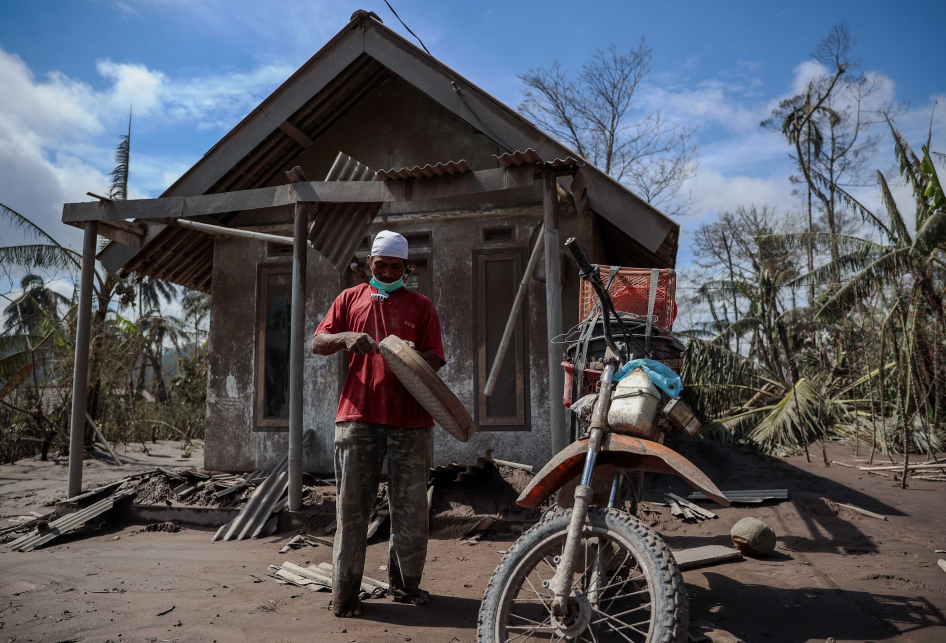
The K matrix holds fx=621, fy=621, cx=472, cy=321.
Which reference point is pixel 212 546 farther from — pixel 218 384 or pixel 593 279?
pixel 593 279

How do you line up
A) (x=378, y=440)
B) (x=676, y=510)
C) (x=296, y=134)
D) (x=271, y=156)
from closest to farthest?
1. (x=378, y=440)
2. (x=676, y=510)
3. (x=296, y=134)
4. (x=271, y=156)

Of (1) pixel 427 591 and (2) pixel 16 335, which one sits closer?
(1) pixel 427 591

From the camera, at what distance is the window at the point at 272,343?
8.02m

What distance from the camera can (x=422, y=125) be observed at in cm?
811

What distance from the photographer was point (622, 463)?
274 centimetres

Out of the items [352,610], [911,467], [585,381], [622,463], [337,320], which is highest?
[337,320]

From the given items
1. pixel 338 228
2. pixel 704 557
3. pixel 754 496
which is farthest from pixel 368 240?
pixel 704 557

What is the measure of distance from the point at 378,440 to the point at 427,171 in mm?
2904

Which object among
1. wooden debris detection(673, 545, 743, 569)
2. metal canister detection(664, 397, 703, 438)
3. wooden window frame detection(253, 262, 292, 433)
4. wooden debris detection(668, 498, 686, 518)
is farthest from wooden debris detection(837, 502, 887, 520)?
wooden window frame detection(253, 262, 292, 433)

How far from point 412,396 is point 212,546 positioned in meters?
3.14

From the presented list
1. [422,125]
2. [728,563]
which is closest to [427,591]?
[728,563]

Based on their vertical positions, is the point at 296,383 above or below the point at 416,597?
above

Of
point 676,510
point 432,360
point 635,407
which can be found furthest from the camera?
point 676,510

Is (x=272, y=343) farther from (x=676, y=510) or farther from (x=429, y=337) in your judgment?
(x=676, y=510)
